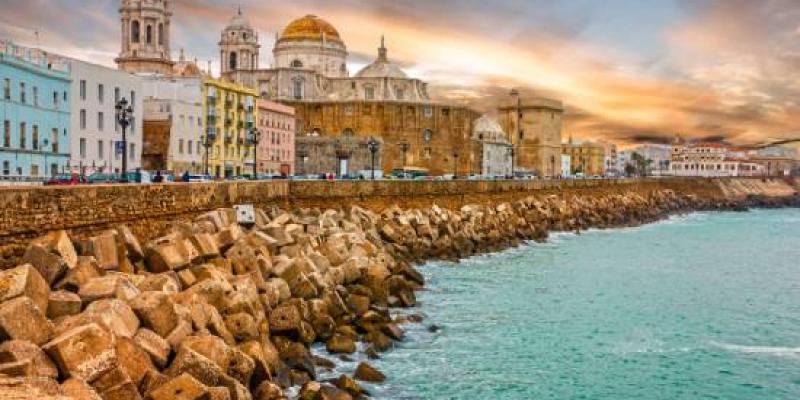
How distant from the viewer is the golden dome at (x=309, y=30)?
93438 millimetres

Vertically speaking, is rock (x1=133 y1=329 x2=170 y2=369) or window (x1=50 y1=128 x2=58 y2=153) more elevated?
window (x1=50 y1=128 x2=58 y2=153)

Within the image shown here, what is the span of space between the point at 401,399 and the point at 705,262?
107ft

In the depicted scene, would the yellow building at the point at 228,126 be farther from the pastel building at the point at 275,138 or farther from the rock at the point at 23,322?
the rock at the point at 23,322

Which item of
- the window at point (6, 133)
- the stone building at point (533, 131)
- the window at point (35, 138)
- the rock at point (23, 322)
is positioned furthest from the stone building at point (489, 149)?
the rock at point (23, 322)

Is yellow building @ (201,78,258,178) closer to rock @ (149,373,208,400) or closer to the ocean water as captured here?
the ocean water

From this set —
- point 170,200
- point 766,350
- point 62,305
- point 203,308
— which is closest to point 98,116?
point 170,200

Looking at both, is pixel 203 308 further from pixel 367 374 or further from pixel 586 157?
pixel 586 157

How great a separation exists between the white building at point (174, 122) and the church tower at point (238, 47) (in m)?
33.5

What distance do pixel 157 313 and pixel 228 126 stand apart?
50.0 meters

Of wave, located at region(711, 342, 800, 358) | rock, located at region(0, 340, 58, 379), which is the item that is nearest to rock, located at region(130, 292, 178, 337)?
rock, located at region(0, 340, 58, 379)

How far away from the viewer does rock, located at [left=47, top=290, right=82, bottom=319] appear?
14070mm

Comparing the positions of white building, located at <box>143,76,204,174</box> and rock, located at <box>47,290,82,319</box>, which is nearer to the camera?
rock, located at <box>47,290,82,319</box>

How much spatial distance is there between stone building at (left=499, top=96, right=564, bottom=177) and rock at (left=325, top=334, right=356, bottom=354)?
328 feet

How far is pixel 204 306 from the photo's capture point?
53.4 ft
